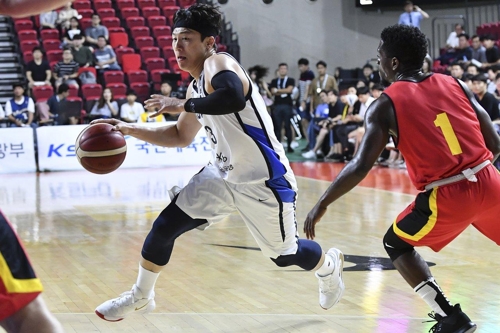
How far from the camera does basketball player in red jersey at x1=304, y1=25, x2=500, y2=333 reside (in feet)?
11.7

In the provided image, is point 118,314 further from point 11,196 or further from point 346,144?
point 346,144

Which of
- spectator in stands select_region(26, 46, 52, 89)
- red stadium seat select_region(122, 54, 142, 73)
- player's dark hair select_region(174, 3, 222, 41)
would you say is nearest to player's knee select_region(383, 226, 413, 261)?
player's dark hair select_region(174, 3, 222, 41)

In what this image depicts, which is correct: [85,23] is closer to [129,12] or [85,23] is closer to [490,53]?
[129,12]

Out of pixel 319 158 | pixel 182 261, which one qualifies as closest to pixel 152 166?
pixel 319 158

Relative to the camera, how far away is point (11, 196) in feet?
35.0

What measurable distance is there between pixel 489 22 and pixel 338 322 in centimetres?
1800

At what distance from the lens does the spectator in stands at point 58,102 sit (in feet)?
50.2

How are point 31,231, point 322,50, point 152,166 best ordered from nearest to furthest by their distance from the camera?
1. point 31,231
2. point 152,166
3. point 322,50

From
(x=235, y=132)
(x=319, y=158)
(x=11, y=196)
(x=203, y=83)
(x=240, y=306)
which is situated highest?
(x=203, y=83)

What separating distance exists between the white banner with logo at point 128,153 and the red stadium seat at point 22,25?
16.8ft

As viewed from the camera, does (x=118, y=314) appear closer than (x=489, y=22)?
Yes

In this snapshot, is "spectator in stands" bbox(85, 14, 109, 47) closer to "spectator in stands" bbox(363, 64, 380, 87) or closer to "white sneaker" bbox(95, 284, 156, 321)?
"spectator in stands" bbox(363, 64, 380, 87)

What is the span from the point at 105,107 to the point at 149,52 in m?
3.41

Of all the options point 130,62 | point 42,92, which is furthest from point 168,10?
point 42,92
